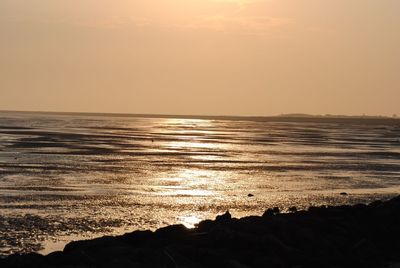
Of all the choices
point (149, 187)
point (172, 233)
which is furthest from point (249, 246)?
point (149, 187)

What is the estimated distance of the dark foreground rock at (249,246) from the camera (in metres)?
13.5

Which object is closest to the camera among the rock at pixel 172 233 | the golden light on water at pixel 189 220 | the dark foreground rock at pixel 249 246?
the dark foreground rock at pixel 249 246

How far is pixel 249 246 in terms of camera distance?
1544 cm

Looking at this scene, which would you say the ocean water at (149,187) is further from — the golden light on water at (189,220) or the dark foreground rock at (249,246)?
the dark foreground rock at (249,246)

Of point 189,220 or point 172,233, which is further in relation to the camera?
point 189,220

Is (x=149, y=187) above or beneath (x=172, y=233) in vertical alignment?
beneath

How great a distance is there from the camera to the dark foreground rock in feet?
44.4

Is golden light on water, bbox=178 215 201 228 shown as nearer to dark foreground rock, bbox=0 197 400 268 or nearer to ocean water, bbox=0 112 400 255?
ocean water, bbox=0 112 400 255

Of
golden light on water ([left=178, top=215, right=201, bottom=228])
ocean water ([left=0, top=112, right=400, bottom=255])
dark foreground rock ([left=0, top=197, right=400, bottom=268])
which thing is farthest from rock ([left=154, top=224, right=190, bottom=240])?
golden light on water ([left=178, top=215, right=201, bottom=228])

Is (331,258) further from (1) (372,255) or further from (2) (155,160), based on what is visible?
(2) (155,160)

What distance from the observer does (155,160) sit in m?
46.2

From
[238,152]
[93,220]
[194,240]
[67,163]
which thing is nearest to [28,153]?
[67,163]

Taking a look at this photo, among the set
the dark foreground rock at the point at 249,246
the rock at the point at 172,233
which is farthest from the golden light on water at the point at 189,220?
the rock at the point at 172,233

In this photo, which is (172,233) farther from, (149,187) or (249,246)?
(149,187)
